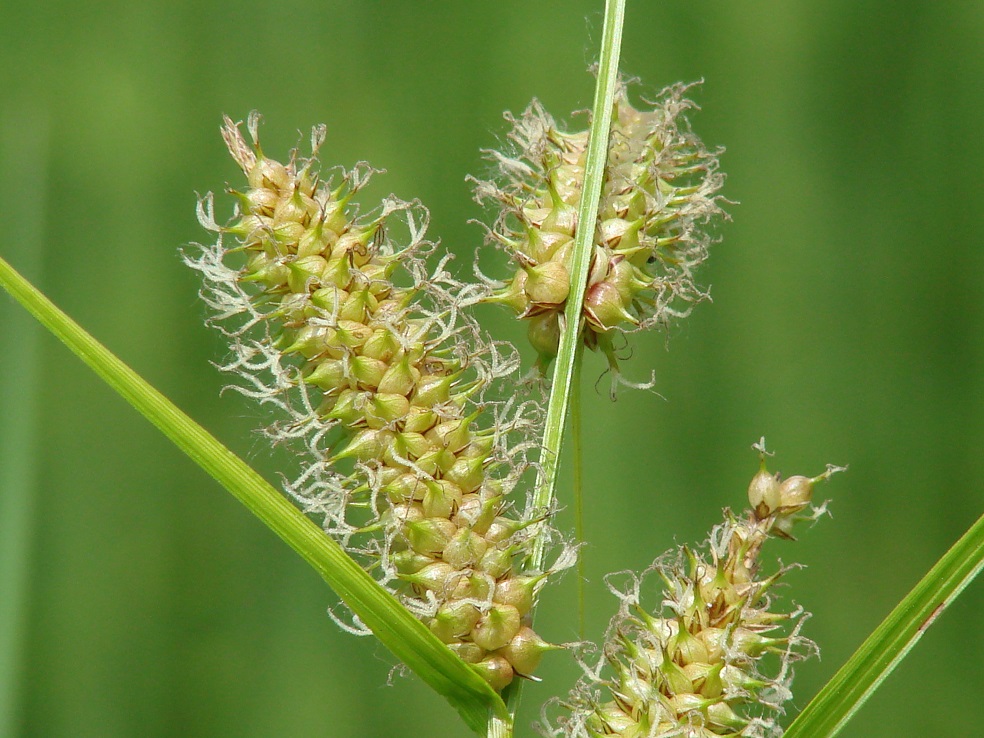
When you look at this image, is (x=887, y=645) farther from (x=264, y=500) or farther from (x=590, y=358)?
(x=590, y=358)

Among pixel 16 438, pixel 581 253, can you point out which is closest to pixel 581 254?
pixel 581 253

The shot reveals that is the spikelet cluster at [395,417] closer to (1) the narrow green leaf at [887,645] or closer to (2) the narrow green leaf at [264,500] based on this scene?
(2) the narrow green leaf at [264,500]

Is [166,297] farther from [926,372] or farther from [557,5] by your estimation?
[926,372]

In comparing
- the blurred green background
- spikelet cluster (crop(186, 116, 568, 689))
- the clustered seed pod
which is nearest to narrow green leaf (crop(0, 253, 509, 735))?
spikelet cluster (crop(186, 116, 568, 689))

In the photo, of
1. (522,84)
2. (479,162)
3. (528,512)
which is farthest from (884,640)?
(522,84)

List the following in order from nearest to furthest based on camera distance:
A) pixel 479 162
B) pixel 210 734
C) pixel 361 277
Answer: pixel 361 277 → pixel 210 734 → pixel 479 162
